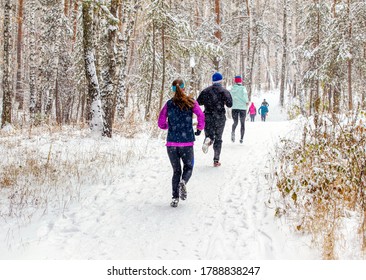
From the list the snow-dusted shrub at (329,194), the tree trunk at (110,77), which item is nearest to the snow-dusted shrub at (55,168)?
the tree trunk at (110,77)

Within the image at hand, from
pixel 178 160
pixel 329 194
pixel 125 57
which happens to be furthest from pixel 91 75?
pixel 329 194

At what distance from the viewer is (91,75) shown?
9781mm

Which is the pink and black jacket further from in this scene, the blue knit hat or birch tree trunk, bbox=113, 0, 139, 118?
birch tree trunk, bbox=113, 0, 139, 118

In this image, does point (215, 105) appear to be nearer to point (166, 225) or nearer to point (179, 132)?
point (179, 132)

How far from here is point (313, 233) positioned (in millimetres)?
4352

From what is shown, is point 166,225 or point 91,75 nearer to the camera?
point 166,225

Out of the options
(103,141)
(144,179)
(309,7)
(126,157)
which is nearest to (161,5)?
(103,141)

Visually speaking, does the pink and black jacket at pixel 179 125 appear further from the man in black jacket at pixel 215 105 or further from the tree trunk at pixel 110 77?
the tree trunk at pixel 110 77

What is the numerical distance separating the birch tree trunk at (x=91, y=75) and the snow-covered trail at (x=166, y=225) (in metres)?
2.75

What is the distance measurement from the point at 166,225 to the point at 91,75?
20.2ft

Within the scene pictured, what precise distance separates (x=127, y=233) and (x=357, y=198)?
3.51 meters

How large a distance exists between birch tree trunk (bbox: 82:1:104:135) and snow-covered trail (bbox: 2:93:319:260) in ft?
9.04

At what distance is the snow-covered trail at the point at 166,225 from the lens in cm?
432

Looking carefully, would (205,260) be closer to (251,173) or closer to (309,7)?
(251,173)
